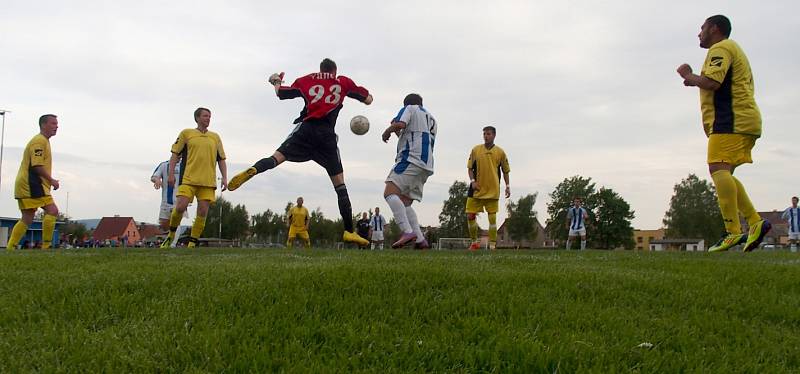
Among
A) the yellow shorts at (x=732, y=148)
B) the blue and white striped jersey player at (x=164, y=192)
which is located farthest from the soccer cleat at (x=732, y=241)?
the blue and white striped jersey player at (x=164, y=192)

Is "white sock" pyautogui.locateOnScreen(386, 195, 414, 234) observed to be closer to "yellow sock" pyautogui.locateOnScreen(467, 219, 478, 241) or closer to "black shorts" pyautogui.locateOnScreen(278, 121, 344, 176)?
"black shorts" pyautogui.locateOnScreen(278, 121, 344, 176)

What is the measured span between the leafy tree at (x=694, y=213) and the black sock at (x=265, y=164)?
6675 centimetres

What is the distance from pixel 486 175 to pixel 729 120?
5254mm

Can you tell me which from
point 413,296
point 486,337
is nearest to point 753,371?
point 486,337

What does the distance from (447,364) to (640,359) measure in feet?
2.91

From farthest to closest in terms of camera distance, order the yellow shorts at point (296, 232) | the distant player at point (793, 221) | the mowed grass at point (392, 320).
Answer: the yellow shorts at point (296, 232), the distant player at point (793, 221), the mowed grass at point (392, 320)

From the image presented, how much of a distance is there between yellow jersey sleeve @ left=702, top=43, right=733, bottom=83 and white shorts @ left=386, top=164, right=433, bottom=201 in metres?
3.69

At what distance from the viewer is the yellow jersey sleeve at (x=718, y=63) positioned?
593 centimetres

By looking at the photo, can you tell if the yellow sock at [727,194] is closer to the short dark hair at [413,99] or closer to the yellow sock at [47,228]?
the short dark hair at [413,99]

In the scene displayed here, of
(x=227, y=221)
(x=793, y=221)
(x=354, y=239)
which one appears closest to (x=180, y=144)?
(x=354, y=239)

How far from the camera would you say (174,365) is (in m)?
2.40

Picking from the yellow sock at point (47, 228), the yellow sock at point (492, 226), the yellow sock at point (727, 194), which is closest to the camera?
the yellow sock at point (727, 194)

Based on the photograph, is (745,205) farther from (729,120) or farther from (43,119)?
(43,119)

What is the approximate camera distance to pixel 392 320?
9.64 feet
